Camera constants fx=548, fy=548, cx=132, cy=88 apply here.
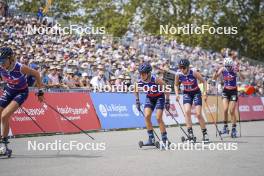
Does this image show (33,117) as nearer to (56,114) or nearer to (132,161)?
(56,114)

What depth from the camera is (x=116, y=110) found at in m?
22.9

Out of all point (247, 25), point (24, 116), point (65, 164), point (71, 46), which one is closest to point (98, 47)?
point (71, 46)

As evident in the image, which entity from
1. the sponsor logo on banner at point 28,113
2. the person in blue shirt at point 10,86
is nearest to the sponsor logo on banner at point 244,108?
the sponsor logo on banner at point 28,113

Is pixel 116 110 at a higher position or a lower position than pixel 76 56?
lower

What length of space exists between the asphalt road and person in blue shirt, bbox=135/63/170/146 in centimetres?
58

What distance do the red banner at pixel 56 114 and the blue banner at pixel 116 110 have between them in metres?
0.41

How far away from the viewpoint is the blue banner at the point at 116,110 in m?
22.2

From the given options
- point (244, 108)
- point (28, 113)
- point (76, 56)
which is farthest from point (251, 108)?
point (28, 113)

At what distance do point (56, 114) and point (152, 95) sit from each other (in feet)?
19.3

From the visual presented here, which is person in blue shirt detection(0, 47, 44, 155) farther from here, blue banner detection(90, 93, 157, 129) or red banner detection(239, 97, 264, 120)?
red banner detection(239, 97, 264, 120)

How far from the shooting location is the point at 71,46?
2828cm

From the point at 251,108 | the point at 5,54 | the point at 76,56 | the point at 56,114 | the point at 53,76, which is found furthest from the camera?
the point at 251,108

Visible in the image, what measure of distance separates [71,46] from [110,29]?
24.6m

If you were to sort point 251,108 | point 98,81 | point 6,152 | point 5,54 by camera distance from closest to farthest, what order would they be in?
point 5,54, point 6,152, point 98,81, point 251,108
